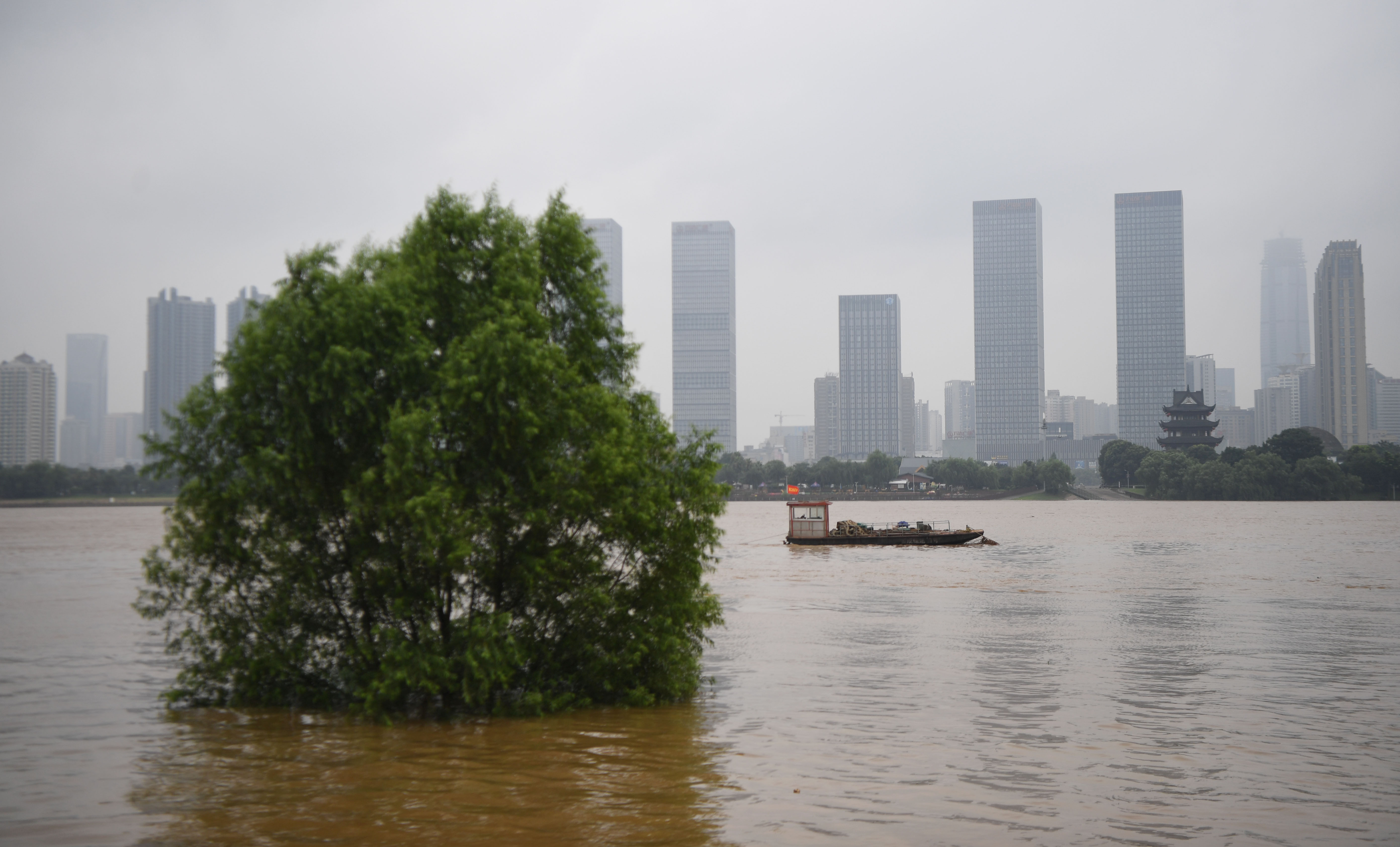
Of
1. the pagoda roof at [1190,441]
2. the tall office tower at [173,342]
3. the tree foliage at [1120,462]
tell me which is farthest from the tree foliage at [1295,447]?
the tall office tower at [173,342]

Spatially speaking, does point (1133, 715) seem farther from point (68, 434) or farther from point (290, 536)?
point (68, 434)

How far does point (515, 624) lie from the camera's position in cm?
1468

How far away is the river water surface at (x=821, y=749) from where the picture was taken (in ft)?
33.9

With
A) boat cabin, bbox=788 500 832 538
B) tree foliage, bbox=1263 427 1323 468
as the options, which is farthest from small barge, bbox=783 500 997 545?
tree foliage, bbox=1263 427 1323 468

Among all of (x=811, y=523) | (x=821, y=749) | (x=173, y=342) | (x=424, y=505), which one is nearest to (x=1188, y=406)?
(x=811, y=523)

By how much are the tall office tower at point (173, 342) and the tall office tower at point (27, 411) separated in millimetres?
8685

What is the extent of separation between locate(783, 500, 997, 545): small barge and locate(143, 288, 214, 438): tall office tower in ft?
119

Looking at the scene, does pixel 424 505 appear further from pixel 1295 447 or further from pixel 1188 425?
pixel 1188 425

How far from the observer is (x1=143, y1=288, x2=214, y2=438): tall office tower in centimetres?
5441

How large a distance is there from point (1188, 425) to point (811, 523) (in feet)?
442

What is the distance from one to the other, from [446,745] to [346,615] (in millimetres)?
2569

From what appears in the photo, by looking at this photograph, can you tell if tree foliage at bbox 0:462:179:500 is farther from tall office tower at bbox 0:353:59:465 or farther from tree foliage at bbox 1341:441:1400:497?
tree foliage at bbox 1341:441:1400:497

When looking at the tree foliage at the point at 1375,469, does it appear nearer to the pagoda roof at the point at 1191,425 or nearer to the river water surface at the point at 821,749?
the pagoda roof at the point at 1191,425

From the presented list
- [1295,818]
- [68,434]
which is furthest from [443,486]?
[68,434]
